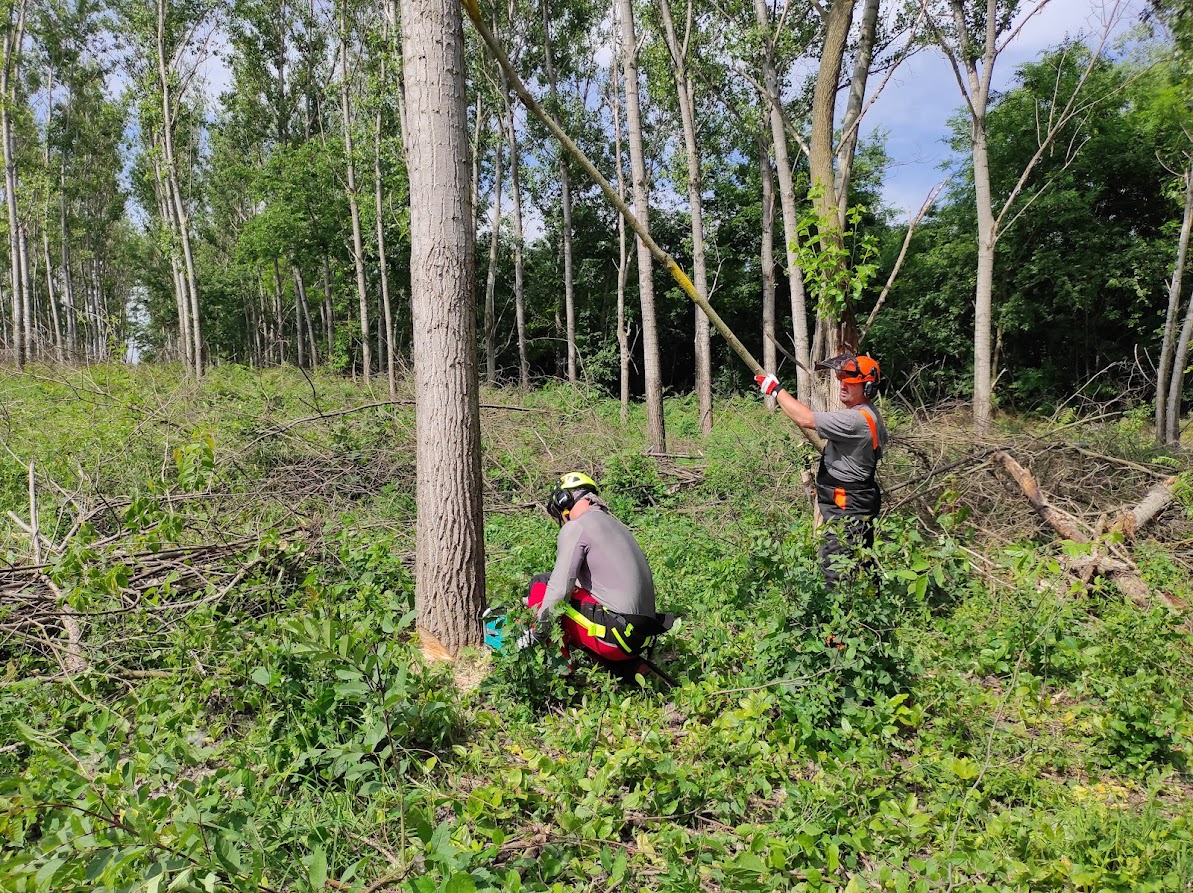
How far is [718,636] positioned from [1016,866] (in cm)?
198

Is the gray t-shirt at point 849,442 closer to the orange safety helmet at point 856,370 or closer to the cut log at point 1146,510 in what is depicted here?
the orange safety helmet at point 856,370

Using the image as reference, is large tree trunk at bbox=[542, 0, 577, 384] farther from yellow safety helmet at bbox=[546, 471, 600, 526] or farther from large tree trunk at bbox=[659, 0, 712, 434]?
yellow safety helmet at bbox=[546, 471, 600, 526]

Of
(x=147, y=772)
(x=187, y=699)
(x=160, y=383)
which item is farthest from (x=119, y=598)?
(x=160, y=383)

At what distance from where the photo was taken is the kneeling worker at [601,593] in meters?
3.63

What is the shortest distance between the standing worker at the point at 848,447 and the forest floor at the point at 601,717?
1.63ft

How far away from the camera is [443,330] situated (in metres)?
4.03

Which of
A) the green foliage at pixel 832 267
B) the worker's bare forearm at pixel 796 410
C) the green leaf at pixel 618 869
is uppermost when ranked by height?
the green foliage at pixel 832 267

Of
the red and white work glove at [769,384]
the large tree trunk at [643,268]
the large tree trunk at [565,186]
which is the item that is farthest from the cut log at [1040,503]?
the large tree trunk at [565,186]

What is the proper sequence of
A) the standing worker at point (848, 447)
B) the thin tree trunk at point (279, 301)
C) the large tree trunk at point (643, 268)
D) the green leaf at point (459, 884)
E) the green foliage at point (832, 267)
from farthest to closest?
1. the thin tree trunk at point (279, 301)
2. the large tree trunk at point (643, 268)
3. the green foliage at point (832, 267)
4. the standing worker at point (848, 447)
5. the green leaf at point (459, 884)

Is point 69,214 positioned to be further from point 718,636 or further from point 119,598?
point 718,636

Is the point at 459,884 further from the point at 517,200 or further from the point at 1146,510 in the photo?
the point at 517,200

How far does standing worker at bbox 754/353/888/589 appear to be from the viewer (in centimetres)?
430

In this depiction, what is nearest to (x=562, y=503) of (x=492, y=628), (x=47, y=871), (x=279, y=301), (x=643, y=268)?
(x=492, y=628)

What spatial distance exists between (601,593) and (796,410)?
1698 millimetres
